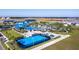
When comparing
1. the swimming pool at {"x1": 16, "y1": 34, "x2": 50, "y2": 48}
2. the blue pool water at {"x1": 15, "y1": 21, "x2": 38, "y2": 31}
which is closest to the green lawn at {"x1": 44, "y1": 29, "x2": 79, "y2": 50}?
the swimming pool at {"x1": 16, "y1": 34, "x2": 50, "y2": 48}

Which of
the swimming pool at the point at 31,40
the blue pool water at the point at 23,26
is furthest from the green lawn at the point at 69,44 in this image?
the blue pool water at the point at 23,26

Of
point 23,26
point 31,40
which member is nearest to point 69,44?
point 31,40

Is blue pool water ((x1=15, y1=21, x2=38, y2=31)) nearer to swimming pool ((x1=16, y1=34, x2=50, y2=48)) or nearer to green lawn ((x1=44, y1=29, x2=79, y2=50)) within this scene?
swimming pool ((x1=16, y1=34, x2=50, y2=48))

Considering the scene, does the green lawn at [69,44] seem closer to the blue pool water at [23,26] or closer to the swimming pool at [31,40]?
the swimming pool at [31,40]

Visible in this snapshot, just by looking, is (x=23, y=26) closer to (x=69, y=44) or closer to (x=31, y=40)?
(x=31, y=40)
